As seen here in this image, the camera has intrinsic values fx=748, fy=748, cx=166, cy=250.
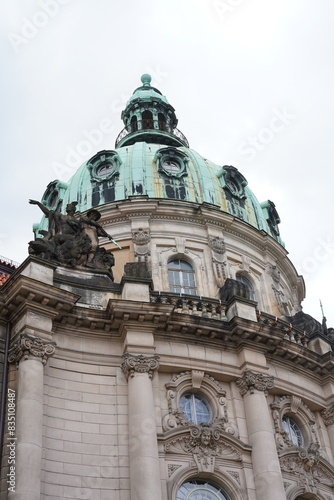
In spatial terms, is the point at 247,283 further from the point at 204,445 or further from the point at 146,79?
the point at 146,79

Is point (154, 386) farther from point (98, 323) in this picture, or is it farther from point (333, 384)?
point (333, 384)

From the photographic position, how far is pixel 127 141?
38.8m

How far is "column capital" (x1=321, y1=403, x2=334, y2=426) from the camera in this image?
2450 cm

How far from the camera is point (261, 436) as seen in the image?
69.8ft

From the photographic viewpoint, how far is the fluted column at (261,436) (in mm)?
20453

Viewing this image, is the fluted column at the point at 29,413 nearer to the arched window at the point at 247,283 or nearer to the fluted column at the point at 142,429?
the fluted column at the point at 142,429

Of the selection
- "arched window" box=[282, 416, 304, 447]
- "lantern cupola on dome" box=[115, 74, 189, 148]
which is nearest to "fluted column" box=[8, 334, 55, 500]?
"arched window" box=[282, 416, 304, 447]

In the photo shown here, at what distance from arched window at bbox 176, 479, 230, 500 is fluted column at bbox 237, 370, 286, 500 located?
1.04 m

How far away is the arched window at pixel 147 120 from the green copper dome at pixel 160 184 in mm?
4560

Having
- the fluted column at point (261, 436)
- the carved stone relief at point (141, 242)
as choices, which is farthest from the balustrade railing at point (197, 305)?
the carved stone relief at point (141, 242)

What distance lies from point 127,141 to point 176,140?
A: 2539 millimetres

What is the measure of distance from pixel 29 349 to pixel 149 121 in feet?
75.3

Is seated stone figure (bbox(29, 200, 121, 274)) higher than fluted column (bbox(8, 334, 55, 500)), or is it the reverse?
seated stone figure (bbox(29, 200, 121, 274))

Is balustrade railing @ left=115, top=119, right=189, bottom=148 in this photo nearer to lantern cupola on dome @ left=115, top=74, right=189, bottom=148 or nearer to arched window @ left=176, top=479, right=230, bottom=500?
lantern cupola on dome @ left=115, top=74, right=189, bottom=148
